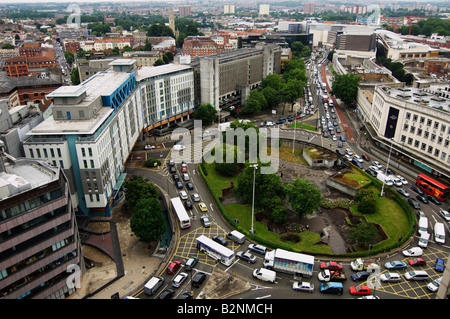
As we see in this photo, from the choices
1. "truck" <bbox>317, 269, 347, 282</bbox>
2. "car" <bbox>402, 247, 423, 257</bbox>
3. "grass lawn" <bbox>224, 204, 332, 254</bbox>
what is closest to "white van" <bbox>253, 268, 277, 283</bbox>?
"truck" <bbox>317, 269, 347, 282</bbox>

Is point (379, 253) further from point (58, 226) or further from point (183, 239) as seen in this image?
point (58, 226)

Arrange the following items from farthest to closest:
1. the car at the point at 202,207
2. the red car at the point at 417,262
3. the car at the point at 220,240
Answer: the car at the point at 202,207, the car at the point at 220,240, the red car at the point at 417,262

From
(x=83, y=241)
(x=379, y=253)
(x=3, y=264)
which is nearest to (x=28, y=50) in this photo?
(x=83, y=241)

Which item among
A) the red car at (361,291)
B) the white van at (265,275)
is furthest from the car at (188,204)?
the red car at (361,291)

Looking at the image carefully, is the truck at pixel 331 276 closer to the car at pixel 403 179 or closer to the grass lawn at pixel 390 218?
the grass lawn at pixel 390 218

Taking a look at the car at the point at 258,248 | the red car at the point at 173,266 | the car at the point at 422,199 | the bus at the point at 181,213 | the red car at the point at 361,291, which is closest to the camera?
the red car at the point at 361,291

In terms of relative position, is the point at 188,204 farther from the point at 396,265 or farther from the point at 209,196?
the point at 396,265

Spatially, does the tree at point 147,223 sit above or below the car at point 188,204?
above
